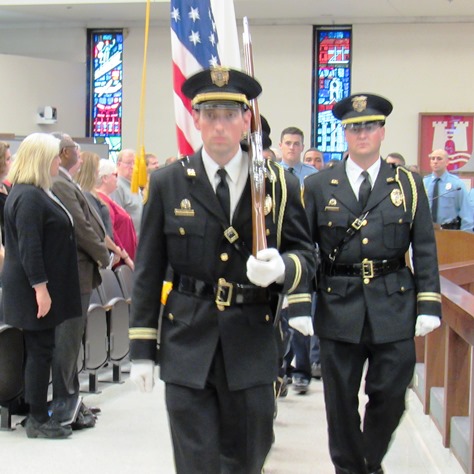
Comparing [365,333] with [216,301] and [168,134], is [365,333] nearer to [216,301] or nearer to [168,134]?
[216,301]

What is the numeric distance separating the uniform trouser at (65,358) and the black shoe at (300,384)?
177 cm

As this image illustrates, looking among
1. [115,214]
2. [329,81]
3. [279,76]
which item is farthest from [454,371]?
[329,81]

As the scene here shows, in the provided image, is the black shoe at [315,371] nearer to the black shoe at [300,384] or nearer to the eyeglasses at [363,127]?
the black shoe at [300,384]

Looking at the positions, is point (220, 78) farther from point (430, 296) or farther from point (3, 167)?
point (3, 167)

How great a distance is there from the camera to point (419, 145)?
15398 millimetres

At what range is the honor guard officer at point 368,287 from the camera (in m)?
3.79

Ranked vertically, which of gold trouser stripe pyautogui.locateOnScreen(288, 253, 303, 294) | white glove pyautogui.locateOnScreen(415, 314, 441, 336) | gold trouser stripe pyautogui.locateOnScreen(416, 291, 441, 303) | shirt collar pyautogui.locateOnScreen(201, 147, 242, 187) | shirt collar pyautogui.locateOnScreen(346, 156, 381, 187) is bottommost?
white glove pyautogui.locateOnScreen(415, 314, 441, 336)

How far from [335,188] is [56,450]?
2.02m

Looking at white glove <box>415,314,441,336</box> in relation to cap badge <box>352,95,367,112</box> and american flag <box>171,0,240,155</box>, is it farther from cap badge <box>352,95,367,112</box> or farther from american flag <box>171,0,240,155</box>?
american flag <box>171,0,240,155</box>

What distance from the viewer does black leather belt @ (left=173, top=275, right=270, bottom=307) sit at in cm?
267

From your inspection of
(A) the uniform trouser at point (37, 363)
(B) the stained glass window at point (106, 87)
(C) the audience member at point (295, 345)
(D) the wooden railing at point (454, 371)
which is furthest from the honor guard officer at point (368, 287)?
(B) the stained glass window at point (106, 87)

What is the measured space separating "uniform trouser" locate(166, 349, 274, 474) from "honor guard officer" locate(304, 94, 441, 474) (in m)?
1.11

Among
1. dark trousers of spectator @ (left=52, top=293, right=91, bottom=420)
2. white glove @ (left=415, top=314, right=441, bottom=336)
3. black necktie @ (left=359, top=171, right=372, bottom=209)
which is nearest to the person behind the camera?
white glove @ (left=415, top=314, right=441, bottom=336)

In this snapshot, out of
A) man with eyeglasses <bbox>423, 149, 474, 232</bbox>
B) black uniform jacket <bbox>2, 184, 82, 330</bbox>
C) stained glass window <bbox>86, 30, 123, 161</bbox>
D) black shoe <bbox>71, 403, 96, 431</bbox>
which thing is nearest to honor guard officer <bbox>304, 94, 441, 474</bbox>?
black uniform jacket <bbox>2, 184, 82, 330</bbox>
